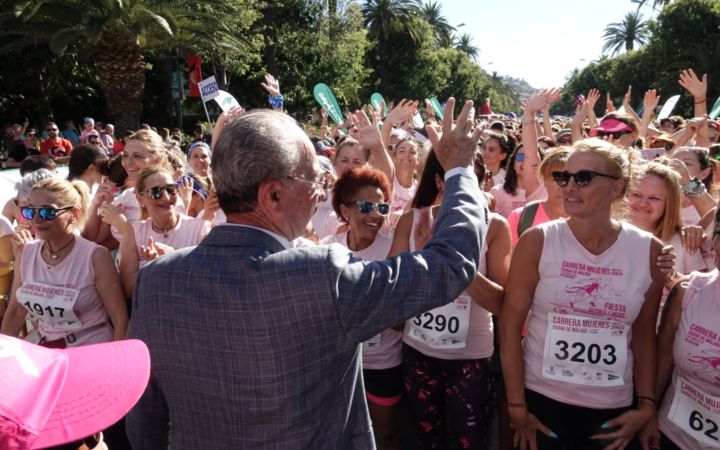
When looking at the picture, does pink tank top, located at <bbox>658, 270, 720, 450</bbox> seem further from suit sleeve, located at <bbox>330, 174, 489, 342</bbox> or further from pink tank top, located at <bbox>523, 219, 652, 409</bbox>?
suit sleeve, located at <bbox>330, 174, 489, 342</bbox>

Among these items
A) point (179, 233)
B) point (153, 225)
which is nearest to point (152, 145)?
point (153, 225)

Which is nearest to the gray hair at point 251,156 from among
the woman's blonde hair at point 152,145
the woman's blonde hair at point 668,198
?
the woman's blonde hair at point 668,198

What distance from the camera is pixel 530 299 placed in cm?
251

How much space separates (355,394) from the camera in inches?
66.0

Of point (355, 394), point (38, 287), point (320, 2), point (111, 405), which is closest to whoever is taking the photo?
point (111, 405)

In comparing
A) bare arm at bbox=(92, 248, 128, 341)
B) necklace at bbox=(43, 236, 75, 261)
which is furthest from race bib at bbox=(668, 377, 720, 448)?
necklace at bbox=(43, 236, 75, 261)

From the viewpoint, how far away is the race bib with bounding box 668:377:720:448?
2121mm

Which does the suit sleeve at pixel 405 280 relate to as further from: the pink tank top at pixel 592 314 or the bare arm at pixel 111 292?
the bare arm at pixel 111 292

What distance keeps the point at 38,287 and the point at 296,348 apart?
7.10 feet

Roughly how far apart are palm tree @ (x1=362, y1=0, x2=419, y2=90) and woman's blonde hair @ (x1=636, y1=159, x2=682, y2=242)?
138 ft

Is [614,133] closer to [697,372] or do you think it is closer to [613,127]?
[613,127]

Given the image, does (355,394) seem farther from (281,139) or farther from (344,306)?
(281,139)

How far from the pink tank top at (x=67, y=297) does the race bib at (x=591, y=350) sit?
Answer: 234cm

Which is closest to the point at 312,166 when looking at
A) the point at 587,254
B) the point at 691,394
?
the point at 587,254
